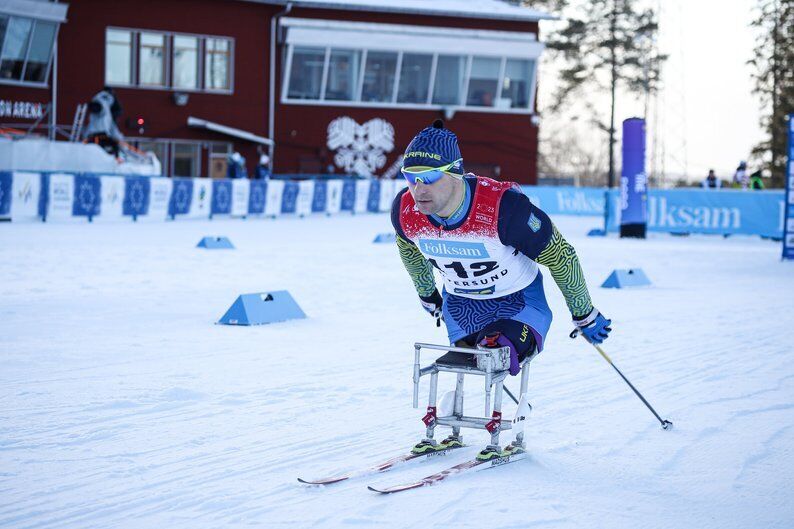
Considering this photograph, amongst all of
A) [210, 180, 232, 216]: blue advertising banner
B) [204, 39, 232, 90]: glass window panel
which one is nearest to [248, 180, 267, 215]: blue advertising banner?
[210, 180, 232, 216]: blue advertising banner

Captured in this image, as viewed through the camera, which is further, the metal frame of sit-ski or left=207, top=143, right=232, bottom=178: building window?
left=207, top=143, right=232, bottom=178: building window

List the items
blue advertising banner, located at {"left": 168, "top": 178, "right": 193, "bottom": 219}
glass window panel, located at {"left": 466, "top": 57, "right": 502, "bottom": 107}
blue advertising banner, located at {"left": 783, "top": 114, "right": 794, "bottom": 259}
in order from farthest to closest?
glass window panel, located at {"left": 466, "top": 57, "right": 502, "bottom": 107} < blue advertising banner, located at {"left": 168, "top": 178, "right": 193, "bottom": 219} < blue advertising banner, located at {"left": 783, "top": 114, "right": 794, "bottom": 259}

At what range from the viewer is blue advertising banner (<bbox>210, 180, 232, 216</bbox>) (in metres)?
28.3

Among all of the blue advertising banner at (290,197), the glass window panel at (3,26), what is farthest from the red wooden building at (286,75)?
the blue advertising banner at (290,197)

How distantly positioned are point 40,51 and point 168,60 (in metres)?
4.69

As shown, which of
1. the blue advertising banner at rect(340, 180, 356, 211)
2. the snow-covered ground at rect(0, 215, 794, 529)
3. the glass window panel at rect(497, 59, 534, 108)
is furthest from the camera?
the glass window panel at rect(497, 59, 534, 108)

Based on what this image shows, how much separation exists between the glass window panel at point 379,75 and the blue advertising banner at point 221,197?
48.0ft

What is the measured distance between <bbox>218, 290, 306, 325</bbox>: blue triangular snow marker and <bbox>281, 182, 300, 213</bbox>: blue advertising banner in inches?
800

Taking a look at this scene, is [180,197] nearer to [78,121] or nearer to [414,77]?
[78,121]

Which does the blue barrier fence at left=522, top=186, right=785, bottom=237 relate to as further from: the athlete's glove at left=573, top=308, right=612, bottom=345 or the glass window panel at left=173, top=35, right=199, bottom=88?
the athlete's glove at left=573, top=308, right=612, bottom=345

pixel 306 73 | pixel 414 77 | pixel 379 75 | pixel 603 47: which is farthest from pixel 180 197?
pixel 603 47

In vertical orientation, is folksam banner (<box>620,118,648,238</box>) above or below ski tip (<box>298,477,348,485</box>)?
above

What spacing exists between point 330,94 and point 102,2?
9187 millimetres

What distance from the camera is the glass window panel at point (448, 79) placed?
43.5 metres
